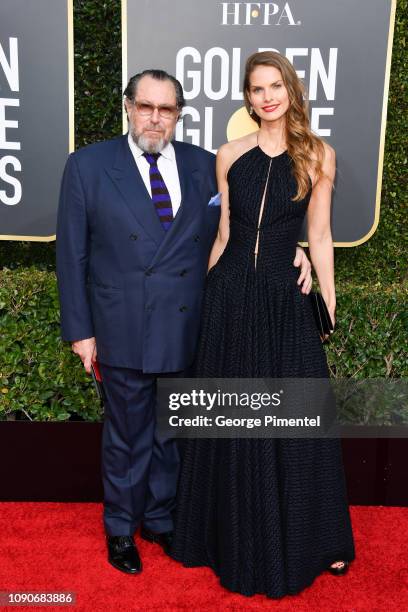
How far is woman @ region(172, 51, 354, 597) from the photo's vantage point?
2.44 meters

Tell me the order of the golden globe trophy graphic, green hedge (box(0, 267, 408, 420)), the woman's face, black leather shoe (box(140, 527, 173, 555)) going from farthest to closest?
the golden globe trophy graphic → green hedge (box(0, 267, 408, 420)) → black leather shoe (box(140, 527, 173, 555)) → the woman's face

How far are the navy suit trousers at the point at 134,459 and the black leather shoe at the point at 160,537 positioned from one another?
3cm

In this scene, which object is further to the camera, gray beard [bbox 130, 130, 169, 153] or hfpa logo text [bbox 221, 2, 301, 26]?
hfpa logo text [bbox 221, 2, 301, 26]

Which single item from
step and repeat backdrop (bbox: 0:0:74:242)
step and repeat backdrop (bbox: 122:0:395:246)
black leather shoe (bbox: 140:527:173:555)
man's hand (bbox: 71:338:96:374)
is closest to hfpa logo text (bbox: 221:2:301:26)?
step and repeat backdrop (bbox: 122:0:395:246)

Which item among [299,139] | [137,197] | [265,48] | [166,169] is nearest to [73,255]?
[137,197]

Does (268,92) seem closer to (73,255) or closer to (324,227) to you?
(324,227)

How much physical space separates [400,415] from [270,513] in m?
1.19

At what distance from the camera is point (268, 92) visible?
2.36 meters

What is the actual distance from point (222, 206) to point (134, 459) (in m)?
1.16

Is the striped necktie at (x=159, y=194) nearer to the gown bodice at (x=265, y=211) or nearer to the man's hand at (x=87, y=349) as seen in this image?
the gown bodice at (x=265, y=211)

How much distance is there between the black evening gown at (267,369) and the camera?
2.46 metres

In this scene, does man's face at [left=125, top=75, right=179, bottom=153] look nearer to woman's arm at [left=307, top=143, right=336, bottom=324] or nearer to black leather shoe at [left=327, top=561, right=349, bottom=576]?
woman's arm at [left=307, top=143, right=336, bottom=324]

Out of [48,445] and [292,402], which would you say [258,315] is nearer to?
[292,402]

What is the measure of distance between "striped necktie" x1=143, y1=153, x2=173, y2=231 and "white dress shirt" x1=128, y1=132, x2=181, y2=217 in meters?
0.02
